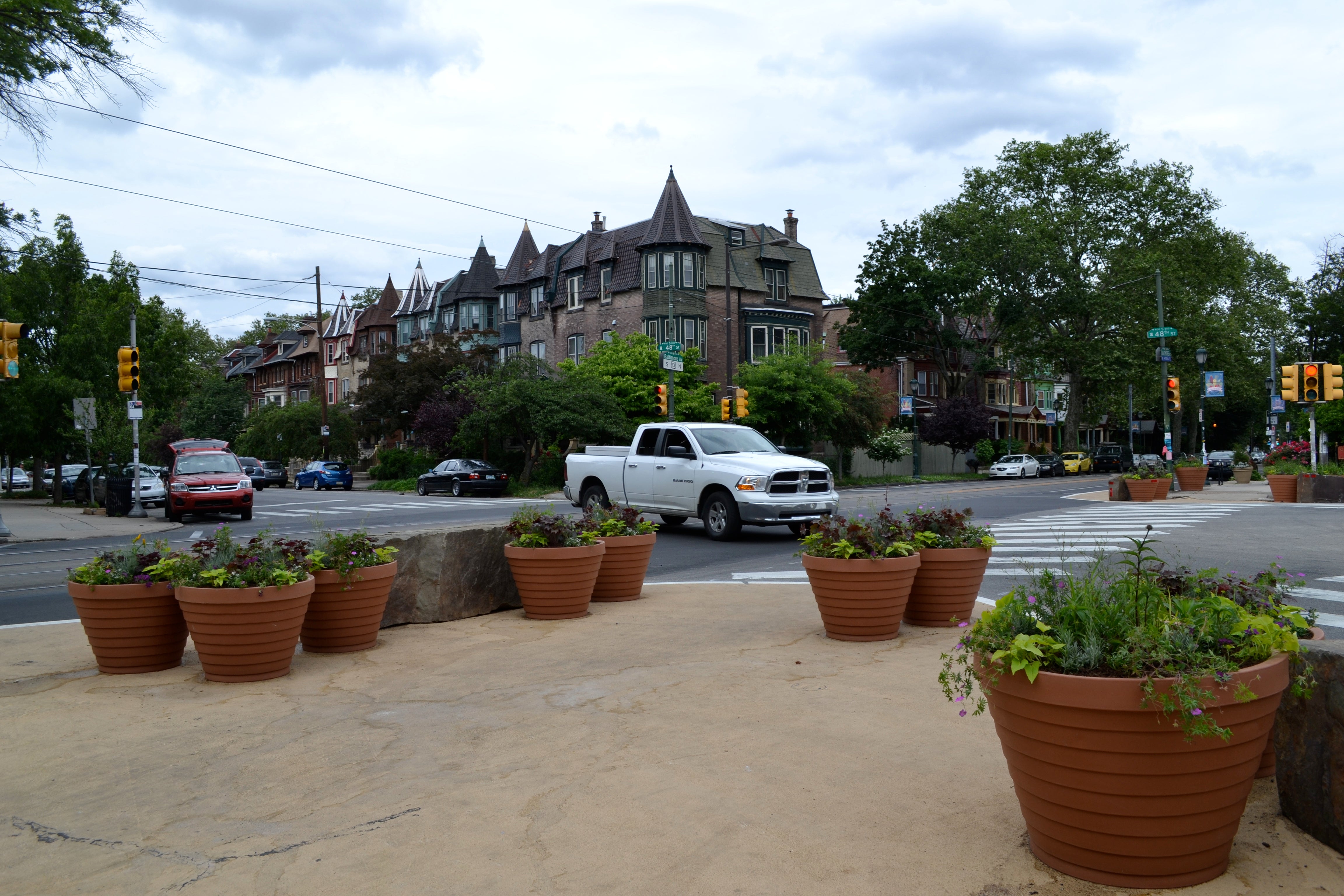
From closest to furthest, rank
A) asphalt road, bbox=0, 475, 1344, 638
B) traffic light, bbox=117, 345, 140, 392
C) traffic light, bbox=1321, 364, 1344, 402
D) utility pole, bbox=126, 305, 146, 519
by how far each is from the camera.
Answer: asphalt road, bbox=0, 475, 1344, 638
traffic light, bbox=117, 345, 140, 392
traffic light, bbox=1321, 364, 1344, 402
utility pole, bbox=126, 305, 146, 519

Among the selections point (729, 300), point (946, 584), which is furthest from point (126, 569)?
point (729, 300)

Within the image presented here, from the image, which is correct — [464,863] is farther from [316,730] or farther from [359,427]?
[359,427]

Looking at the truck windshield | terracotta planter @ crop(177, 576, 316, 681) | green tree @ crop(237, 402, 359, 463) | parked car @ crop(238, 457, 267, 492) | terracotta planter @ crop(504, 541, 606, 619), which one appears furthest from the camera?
green tree @ crop(237, 402, 359, 463)

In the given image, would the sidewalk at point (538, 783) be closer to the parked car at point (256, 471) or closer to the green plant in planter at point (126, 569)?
the green plant in planter at point (126, 569)

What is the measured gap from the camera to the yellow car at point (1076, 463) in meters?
57.3

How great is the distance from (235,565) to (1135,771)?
17.5ft

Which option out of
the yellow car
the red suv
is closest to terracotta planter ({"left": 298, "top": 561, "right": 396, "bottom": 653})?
the red suv

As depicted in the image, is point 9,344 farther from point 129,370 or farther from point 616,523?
point 616,523

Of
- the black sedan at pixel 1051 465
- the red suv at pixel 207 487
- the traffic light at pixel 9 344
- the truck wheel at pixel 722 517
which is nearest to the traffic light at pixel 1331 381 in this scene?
the truck wheel at pixel 722 517

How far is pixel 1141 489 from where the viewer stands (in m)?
24.8

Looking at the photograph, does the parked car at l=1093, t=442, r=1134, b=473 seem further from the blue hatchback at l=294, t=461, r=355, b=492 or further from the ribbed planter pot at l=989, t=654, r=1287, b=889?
the ribbed planter pot at l=989, t=654, r=1287, b=889

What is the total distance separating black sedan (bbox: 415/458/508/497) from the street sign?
13.5 m

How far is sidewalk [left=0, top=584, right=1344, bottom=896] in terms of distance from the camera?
130 inches

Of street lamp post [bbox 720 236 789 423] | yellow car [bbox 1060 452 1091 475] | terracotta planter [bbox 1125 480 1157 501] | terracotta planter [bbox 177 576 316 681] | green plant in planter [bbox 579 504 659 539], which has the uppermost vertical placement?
street lamp post [bbox 720 236 789 423]
